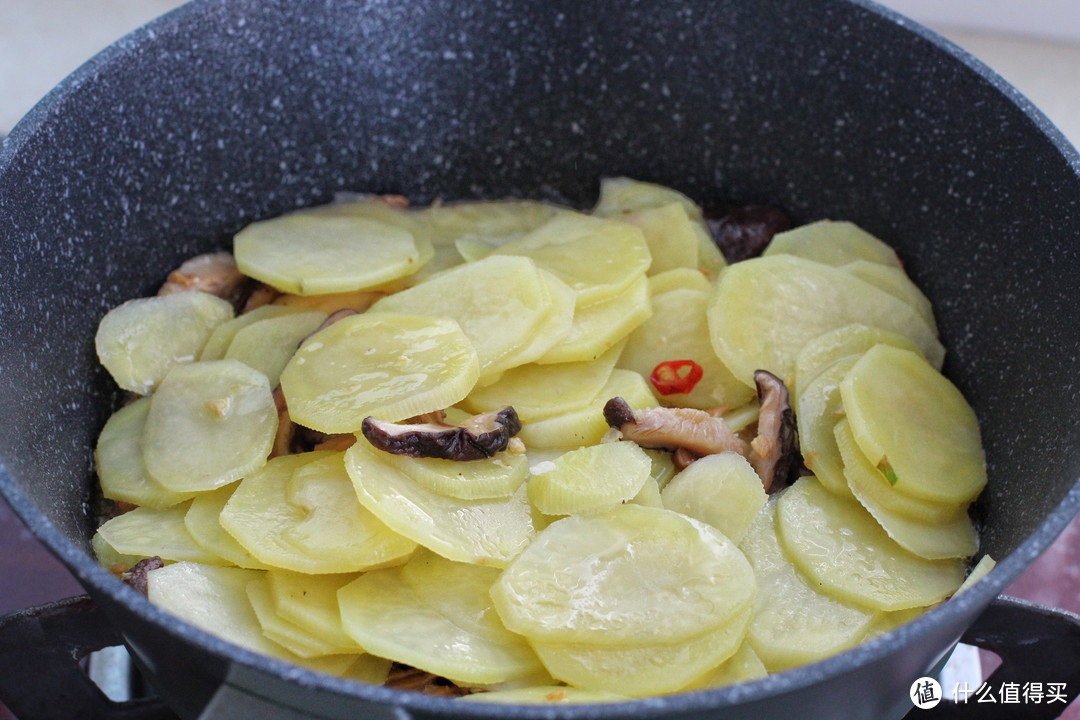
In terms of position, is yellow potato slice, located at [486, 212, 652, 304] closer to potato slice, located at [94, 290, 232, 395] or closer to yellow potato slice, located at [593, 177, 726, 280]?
yellow potato slice, located at [593, 177, 726, 280]

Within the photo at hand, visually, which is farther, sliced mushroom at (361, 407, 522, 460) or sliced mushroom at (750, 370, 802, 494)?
sliced mushroom at (750, 370, 802, 494)

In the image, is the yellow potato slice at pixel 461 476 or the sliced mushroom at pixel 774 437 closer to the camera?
the yellow potato slice at pixel 461 476

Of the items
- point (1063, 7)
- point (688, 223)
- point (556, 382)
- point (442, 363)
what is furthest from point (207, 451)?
point (1063, 7)

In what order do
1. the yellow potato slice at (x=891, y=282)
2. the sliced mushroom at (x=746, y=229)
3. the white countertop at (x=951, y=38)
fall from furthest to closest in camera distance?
1. the white countertop at (x=951, y=38)
2. the sliced mushroom at (x=746, y=229)
3. the yellow potato slice at (x=891, y=282)

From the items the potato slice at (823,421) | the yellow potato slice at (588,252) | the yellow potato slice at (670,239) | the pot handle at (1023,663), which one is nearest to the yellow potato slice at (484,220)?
the yellow potato slice at (588,252)

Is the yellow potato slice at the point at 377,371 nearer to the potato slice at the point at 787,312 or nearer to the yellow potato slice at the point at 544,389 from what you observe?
the yellow potato slice at the point at 544,389

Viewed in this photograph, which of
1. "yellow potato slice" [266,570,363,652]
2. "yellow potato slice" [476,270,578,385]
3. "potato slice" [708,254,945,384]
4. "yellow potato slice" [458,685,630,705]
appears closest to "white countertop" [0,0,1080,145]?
"potato slice" [708,254,945,384]

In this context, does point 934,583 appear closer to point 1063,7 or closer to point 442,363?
point 442,363

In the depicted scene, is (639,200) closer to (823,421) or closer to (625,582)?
(823,421)

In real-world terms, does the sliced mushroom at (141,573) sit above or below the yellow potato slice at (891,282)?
below
